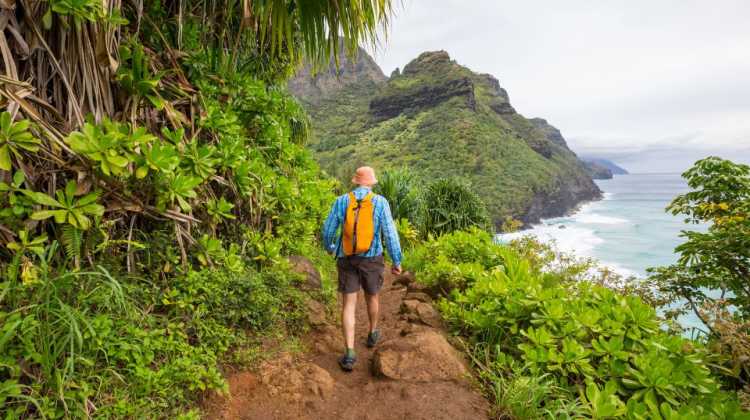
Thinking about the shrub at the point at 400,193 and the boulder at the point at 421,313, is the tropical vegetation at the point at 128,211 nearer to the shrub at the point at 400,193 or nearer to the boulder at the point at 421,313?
the boulder at the point at 421,313

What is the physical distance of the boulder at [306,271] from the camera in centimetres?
344

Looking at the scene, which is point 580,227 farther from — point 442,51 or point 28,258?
point 28,258

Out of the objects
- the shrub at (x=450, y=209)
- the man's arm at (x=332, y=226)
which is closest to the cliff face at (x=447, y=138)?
the shrub at (x=450, y=209)

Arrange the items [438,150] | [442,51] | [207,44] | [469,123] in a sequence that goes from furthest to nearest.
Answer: [442,51] < [469,123] < [438,150] < [207,44]

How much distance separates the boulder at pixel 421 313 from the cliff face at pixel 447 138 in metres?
29.2

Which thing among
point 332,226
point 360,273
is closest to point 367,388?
point 360,273

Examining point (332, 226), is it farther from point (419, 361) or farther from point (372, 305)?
point (419, 361)

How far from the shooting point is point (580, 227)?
49.6 meters

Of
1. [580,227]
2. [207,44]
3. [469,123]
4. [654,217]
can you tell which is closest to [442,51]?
[469,123]

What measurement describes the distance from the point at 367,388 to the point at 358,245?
0.96 metres

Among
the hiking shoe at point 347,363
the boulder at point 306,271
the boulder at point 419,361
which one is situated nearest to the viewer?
the boulder at point 419,361

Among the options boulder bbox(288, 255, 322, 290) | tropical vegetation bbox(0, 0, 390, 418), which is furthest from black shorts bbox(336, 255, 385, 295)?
boulder bbox(288, 255, 322, 290)

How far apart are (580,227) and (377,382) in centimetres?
5577

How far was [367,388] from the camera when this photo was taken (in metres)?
2.24
